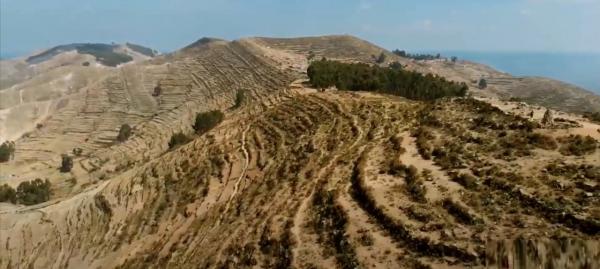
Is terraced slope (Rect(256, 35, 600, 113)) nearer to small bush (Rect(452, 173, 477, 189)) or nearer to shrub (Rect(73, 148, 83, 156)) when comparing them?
shrub (Rect(73, 148, 83, 156))

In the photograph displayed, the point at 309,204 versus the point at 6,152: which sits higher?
the point at 309,204

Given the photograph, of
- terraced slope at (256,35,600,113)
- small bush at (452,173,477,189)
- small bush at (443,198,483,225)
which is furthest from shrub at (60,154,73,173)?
terraced slope at (256,35,600,113)

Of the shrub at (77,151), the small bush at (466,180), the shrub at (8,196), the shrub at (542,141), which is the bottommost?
the shrub at (77,151)

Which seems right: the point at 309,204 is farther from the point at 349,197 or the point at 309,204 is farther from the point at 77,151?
the point at 77,151

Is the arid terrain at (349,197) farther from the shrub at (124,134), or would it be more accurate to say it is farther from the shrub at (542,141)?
the shrub at (124,134)

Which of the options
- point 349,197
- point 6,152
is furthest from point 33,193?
point 349,197

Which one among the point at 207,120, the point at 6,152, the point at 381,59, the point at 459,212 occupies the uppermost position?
the point at 459,212

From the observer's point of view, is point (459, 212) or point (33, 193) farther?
point (33, 193)

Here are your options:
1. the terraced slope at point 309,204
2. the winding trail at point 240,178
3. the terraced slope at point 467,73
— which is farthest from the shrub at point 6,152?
the terraced slope at point 467,73
